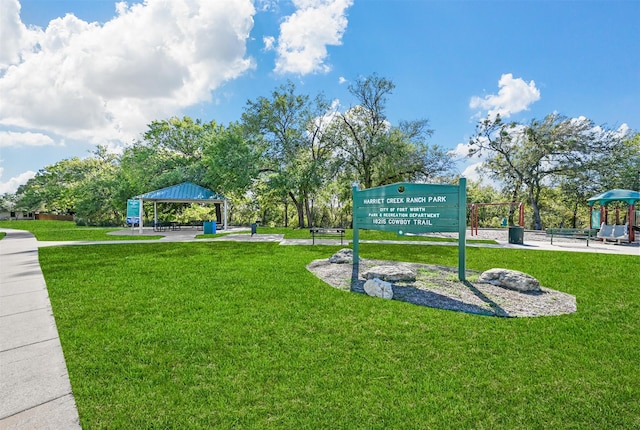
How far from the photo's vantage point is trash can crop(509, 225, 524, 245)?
13992 mm

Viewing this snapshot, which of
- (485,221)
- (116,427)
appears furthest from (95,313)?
(485,221)

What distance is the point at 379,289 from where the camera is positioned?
208 inches

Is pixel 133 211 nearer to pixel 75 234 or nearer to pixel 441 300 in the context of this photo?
pixel 75 234

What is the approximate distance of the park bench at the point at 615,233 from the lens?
572 inches

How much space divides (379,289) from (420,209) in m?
2.25

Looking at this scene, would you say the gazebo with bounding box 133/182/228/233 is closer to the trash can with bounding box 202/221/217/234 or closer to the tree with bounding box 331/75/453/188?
the trash can with bounding box 202/221/217/234

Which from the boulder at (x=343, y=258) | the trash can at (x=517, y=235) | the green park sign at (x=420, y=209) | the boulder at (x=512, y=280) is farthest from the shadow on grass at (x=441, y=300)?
the trash can at (x=517, y=235)

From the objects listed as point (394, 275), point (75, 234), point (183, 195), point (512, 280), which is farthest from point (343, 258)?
point (75, 234)

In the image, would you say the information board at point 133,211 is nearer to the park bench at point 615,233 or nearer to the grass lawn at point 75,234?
the grass lawn at point 75,234

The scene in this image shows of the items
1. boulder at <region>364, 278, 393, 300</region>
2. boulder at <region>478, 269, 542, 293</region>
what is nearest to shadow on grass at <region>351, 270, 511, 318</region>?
boulder at <region>364, 278, 393, 300</region>

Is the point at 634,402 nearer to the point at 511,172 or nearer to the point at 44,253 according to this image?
the point at 44,253

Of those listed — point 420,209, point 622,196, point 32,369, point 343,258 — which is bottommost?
point 32,369

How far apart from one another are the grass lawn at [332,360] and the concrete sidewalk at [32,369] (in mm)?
116

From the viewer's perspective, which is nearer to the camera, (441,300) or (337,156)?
(441,300)
